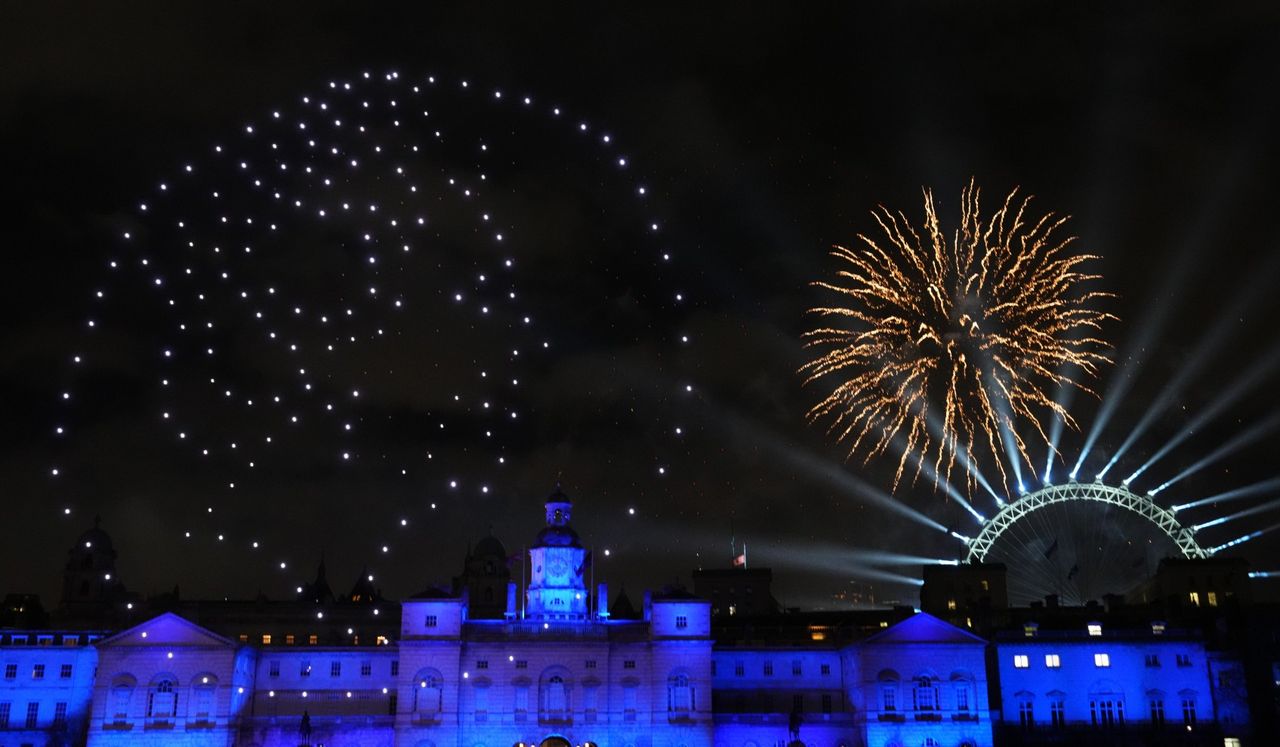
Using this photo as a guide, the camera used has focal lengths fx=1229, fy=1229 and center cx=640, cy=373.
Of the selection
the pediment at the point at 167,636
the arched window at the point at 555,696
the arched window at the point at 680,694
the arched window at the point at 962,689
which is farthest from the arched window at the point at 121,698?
the arched window at the point at 962,689

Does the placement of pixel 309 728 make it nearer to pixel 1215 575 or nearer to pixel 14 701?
pixel 14 701

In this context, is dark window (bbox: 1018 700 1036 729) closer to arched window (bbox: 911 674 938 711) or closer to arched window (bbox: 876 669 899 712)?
arched window (bbox: 911 674 938 711)

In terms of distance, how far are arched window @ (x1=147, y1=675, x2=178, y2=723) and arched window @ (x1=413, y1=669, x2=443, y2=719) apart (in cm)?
1313

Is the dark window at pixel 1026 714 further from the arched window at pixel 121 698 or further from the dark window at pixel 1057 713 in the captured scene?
the arched window at pixel 121 698

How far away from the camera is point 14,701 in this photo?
2702 inches

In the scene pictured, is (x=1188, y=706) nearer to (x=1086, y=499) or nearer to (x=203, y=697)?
(x=1086, y=499)

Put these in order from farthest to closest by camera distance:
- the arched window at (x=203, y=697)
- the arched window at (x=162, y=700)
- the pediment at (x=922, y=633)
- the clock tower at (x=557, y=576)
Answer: the clock tower at (x=557, y=576) < the pediment at (x=922, y=633) < the arched window at (x=203, y=697) < the arched window at (x=162, y=700)

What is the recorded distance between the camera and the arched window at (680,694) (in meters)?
70.8

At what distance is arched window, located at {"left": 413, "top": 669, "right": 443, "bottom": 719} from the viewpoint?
69.6 metres

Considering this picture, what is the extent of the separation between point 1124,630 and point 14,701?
63.7m

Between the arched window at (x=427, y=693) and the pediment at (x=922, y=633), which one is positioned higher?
the pediment at (x=922, y=633)

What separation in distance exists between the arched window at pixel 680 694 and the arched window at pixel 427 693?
43.0 feet

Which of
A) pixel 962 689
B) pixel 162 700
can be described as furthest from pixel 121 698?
pixel 962 689

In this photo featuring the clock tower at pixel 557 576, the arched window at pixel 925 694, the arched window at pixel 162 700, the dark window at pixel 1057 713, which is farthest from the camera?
the clock tower at pixel 557 576
